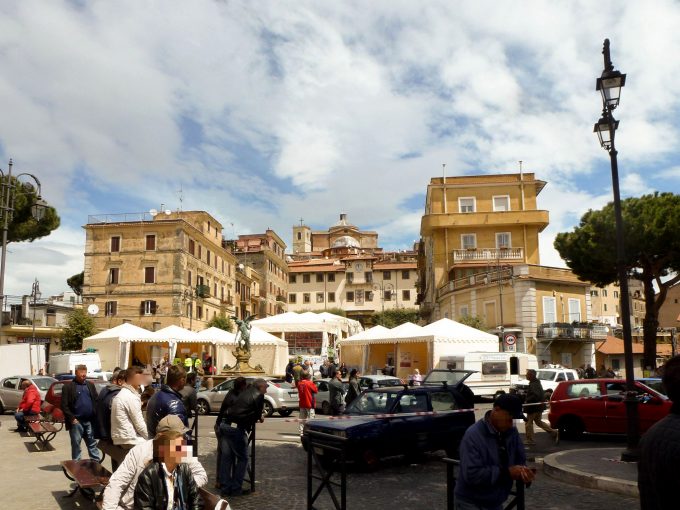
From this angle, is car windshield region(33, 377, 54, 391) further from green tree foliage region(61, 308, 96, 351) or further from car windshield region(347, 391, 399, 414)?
green tree foliage region(61, 308, 96, 351)

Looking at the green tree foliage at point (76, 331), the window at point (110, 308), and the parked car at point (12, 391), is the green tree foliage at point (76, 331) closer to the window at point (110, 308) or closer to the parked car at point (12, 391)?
the window at point (110, 308)

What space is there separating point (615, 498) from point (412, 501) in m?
2.81

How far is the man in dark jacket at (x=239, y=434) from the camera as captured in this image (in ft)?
27.7

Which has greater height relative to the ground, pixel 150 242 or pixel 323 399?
pixel 150 242

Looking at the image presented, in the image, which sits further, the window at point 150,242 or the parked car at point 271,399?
the window at point 150,242

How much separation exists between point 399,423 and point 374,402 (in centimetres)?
71

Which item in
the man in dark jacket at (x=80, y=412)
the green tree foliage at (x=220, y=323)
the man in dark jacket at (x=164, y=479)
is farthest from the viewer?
the green tree foliage at (x=220, y=323)

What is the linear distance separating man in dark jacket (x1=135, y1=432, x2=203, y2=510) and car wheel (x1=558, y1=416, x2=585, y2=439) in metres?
12.5

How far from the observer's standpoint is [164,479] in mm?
3820

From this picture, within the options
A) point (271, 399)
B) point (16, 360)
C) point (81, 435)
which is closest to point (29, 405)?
point (81, 435)

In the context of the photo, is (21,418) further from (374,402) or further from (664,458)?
(664,458)

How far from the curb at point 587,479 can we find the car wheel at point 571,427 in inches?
170

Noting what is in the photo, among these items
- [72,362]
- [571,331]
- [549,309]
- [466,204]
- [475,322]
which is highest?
[466,204]

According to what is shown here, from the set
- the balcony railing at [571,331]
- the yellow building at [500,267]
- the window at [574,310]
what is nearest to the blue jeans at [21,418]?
the yellow building at [500,267]
